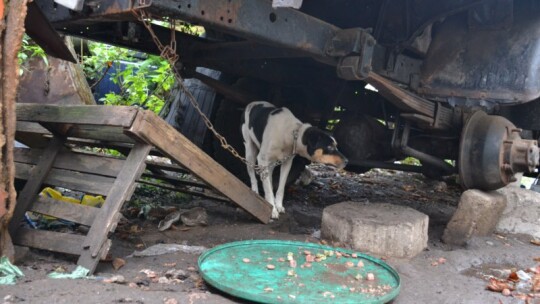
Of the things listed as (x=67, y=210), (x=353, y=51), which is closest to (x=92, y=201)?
(x=67, y=210)

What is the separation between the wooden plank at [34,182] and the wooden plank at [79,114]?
21 cm

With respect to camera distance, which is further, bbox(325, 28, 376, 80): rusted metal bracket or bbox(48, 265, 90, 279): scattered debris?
bbox(325, 28, 376, 80): rusted metal bracket

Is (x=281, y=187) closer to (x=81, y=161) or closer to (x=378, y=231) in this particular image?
(x=378, y=231)

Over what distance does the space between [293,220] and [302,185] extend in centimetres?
190

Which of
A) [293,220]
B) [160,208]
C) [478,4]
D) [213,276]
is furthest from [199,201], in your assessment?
[478,4]

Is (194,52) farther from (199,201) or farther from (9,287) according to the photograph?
(9,287)

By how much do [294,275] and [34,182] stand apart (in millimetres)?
1748

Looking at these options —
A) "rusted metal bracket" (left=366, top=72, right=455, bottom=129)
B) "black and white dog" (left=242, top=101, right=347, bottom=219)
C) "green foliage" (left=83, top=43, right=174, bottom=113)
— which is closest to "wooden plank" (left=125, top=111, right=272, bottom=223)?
"black and white dog" (left=242, top=101, right=347, bottom=219)

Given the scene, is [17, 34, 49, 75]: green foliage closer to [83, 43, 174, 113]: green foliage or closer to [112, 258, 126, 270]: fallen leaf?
[83, 43, 174, 113]: green foliage

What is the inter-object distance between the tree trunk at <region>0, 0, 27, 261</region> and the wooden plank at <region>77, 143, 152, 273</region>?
1.42 feet

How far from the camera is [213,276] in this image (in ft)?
8.59

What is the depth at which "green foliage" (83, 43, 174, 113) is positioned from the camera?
747 centimetres

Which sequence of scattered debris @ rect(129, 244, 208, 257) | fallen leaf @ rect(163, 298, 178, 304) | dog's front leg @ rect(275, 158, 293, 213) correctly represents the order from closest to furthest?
fallen leaf @ rect(163, 298, 178, 304)
scattered debris @ rect(129, 244, 208, 257)
dog's front leg @ rect(275, 158, 293, 213)

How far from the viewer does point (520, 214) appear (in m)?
4.48
